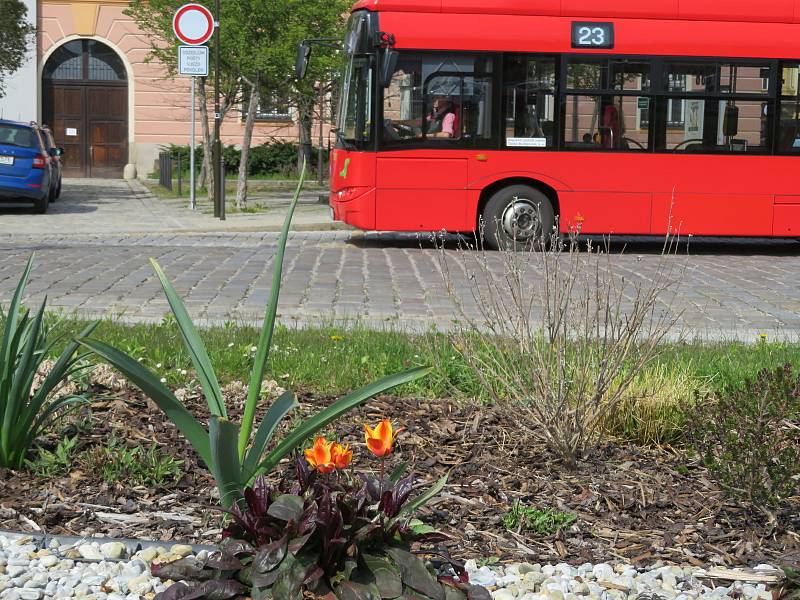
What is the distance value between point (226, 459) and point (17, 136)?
61.2 ft

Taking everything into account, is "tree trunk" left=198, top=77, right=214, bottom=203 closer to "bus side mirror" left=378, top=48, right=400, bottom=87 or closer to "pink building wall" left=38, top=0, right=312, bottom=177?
"pink building wall" left=38, top=0, right=312, bottom=177

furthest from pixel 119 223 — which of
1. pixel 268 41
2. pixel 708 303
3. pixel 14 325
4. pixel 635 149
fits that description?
pixel 14 325

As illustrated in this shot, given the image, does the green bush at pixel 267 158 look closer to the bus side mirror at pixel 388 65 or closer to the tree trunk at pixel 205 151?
the tree trunk at pixel 205 151

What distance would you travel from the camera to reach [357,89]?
1583cm

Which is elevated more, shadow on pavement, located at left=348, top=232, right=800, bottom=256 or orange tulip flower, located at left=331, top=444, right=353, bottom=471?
orange tulip flower, located at left=331, top=444, right=353, bottom=471

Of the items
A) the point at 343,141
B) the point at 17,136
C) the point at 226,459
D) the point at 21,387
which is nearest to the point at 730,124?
the point at 343,141

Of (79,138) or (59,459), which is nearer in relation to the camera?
(59,459)

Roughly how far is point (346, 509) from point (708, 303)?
25.5 ft

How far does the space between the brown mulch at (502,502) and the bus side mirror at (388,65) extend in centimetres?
1038

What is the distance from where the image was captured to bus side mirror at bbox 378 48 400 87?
15078 millimetres

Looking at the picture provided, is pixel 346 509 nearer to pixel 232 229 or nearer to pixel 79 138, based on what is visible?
pixel 232 229

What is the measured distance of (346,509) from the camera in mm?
3418

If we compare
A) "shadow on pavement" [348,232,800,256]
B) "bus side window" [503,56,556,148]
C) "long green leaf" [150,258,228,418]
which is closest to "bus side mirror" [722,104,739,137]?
"shadow on pavement" [348,232,800,256]

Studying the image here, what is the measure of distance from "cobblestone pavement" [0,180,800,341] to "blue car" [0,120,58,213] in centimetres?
347
